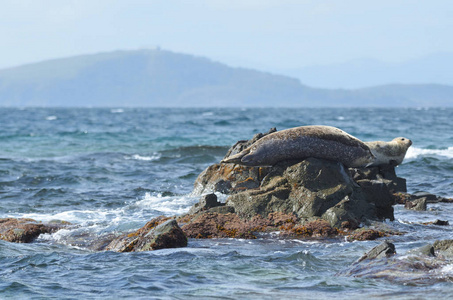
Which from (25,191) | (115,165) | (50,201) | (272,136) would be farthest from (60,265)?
(115,165)

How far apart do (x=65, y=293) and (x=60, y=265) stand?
4.90ft

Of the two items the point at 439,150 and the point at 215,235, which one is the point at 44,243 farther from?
the point at 439,150

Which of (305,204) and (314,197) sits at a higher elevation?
(314,197)

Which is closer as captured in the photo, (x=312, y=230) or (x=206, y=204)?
(x=312, y=230)

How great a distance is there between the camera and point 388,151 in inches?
540

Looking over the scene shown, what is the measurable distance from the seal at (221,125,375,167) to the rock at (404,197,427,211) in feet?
7.97

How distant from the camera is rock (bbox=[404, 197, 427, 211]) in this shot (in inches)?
508

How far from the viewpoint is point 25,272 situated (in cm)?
827

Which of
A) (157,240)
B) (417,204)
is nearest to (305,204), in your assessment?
(157,240)

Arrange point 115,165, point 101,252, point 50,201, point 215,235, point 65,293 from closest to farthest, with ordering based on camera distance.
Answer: point 65,293, point 101,252, point 215,235, point 50,201, point 115,165

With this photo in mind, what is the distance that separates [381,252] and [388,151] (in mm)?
6025

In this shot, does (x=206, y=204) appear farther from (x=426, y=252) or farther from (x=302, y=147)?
(x=426, y=252)

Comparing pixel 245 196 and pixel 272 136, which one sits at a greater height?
pixel 272 136

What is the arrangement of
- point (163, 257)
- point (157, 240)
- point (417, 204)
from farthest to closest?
point (417, 204), point (157, 240), point (163, 257)
